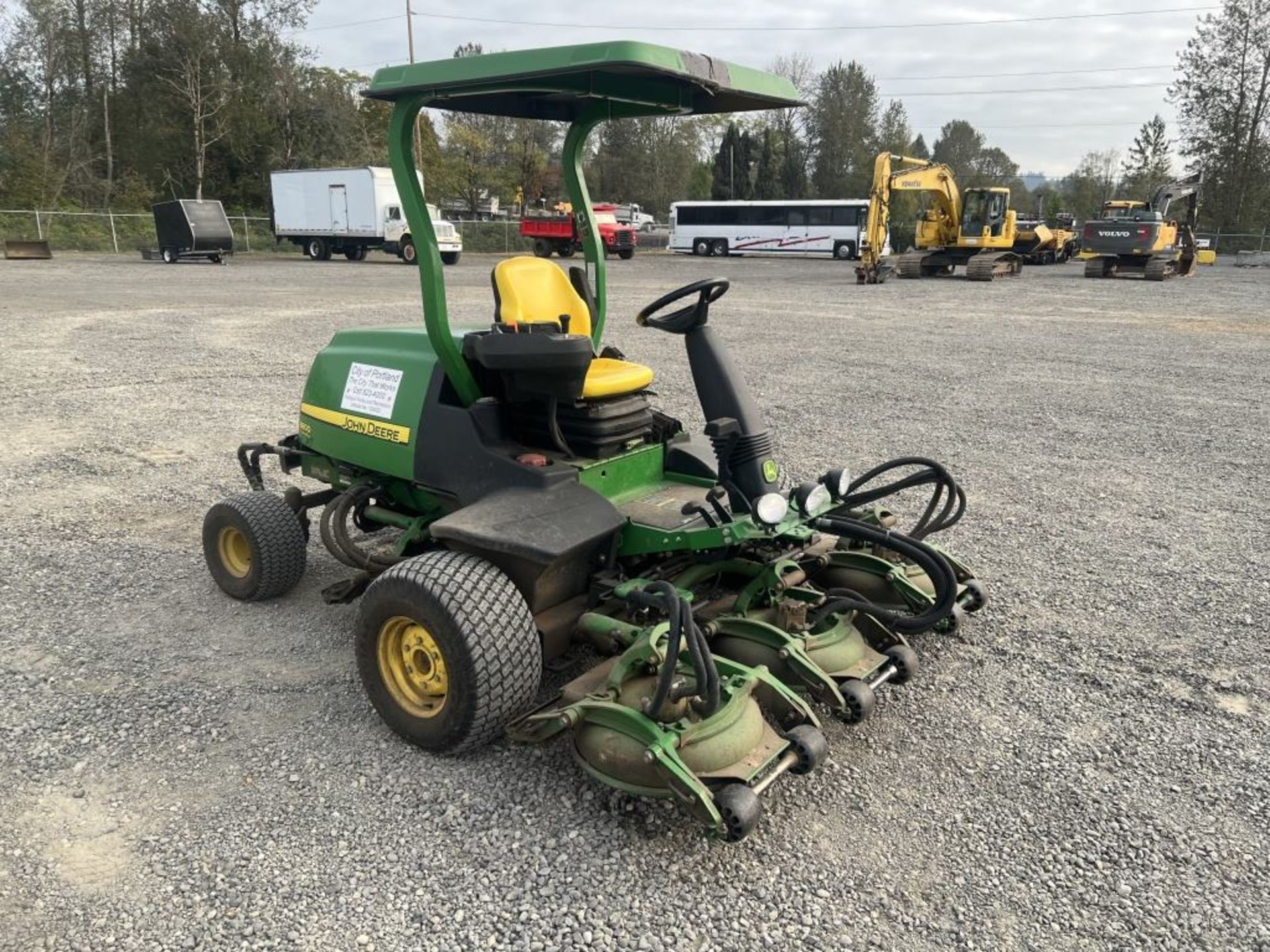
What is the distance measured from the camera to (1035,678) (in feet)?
12.2

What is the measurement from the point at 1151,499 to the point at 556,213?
32.4 m

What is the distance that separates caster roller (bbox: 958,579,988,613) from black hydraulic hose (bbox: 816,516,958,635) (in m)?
0.62

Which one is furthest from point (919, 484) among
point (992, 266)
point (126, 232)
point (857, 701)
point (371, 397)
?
point (126, 232)

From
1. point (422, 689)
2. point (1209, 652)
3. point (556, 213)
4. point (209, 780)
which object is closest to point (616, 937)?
point (422, 689)

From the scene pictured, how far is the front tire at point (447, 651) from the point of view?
294 centimetres

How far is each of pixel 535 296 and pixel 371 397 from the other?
0.86 m

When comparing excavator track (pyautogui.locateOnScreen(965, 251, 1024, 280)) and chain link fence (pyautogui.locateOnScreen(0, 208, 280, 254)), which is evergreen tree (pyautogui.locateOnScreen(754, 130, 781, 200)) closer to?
excavator track (pyautogui.locateOnScreen(965, 251, 1024, 280))

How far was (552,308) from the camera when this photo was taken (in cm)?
396

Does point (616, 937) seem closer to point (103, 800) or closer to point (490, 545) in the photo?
point (490, 545)

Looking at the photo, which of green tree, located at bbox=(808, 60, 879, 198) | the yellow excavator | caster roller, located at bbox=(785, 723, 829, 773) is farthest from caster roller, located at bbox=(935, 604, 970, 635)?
green tree, located at bbox=(808, 60, 879, 198)

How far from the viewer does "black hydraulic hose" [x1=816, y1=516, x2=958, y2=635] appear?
313 cm

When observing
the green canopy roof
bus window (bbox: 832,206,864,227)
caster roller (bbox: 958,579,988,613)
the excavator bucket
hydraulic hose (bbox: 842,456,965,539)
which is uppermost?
bus window (bbox: 832,206,864,227)

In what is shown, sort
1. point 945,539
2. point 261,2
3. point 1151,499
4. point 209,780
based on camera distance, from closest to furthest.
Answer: point 209,780, point 945,539, point 1151,499, point 261,2

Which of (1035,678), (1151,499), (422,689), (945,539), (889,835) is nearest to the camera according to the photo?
(889,835)
